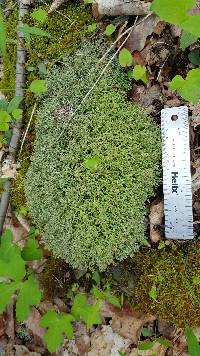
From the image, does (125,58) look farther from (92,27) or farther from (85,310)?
(85,310)

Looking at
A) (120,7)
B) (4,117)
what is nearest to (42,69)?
(4,117)

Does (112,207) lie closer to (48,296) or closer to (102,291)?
(102,291)

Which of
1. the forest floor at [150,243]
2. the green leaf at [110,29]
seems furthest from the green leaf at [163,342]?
the green leaf at [110,29]

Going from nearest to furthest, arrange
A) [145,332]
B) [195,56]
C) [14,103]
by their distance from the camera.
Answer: [195,56], [145,332], [14,103]

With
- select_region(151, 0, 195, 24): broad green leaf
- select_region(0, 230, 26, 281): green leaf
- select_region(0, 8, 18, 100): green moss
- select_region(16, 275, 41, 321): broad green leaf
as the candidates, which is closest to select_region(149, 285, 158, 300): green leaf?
select_region(16, 275, 41, 321): broad green leaf

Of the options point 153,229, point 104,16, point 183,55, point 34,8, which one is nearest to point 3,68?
point 34,8
